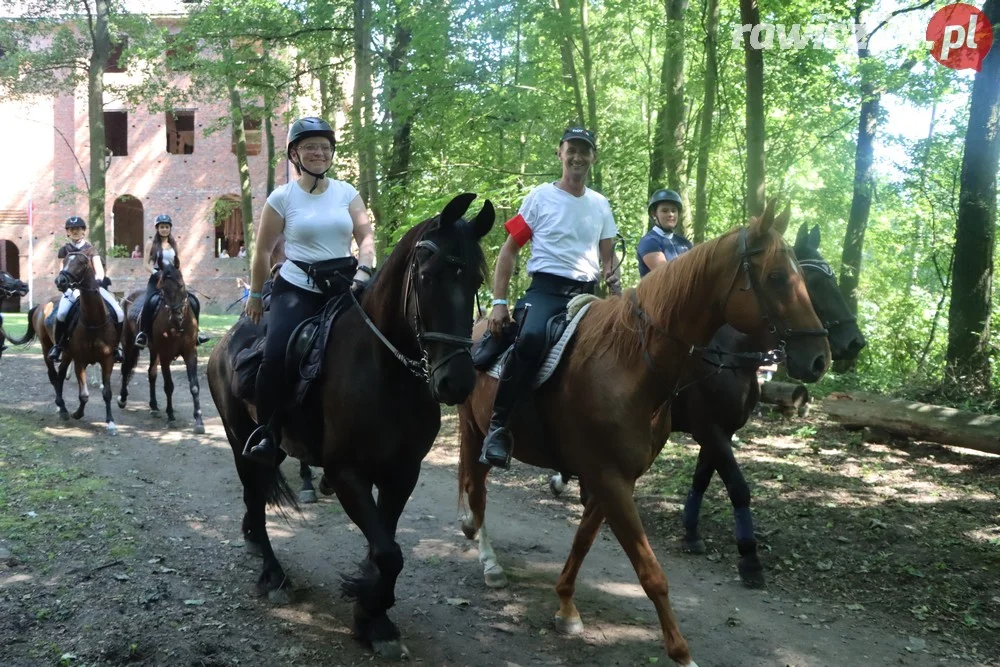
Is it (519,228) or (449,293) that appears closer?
(449,293)

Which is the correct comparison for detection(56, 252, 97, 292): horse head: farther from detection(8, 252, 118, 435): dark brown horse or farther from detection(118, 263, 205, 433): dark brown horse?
detection(118, 263, 205, 433): dark brown horse

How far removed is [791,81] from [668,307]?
10144 mm

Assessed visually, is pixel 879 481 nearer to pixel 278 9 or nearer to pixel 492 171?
pixel 492 171

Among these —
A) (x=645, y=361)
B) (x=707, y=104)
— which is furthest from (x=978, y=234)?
(x=645, y=361)

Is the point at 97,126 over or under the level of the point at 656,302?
over

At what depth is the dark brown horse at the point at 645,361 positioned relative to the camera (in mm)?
4086

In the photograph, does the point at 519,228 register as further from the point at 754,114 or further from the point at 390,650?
the point at 754,114

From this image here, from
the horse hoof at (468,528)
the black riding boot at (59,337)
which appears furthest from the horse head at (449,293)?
the black riding boot at (59,337)

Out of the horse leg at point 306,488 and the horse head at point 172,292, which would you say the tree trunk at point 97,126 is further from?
the horse leg at point 306,488

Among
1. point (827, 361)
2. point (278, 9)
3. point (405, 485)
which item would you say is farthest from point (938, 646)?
point (278, 9)

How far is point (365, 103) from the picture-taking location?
14.9 metres

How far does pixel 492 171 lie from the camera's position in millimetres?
13508

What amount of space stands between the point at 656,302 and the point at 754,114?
6.23 metres

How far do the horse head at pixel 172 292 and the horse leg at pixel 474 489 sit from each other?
7446mm
